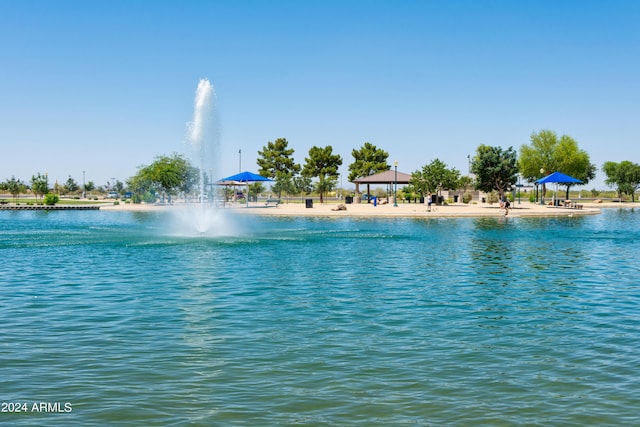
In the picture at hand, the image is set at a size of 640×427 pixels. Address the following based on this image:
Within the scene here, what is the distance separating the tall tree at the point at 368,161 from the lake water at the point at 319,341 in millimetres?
82358

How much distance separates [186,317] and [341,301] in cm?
393

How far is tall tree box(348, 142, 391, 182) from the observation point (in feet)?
344

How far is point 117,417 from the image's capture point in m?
7.12

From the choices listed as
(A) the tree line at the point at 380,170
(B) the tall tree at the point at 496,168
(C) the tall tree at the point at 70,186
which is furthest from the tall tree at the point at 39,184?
(B) the tall tree at the point at 496,168

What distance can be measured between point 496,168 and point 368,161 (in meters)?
40.7

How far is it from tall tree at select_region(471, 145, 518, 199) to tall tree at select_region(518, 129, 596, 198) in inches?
1377

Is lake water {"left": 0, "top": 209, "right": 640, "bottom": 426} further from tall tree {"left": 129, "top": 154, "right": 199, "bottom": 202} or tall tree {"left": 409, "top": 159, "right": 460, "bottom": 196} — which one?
tall tree {"left": 129, "top": 154, "right": 199, "bottom": 202}

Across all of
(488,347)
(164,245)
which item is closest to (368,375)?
(488,347)

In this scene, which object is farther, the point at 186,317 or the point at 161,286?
the point at 161,286

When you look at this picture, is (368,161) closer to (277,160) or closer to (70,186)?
(277,160)

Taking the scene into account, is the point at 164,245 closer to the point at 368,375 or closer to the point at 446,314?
the point at 446,314

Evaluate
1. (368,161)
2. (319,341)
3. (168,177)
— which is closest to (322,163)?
(368,161)

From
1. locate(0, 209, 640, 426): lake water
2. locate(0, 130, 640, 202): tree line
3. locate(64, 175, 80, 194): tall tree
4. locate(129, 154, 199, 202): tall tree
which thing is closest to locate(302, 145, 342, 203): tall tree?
locate(0, 130, 640, 202): tree line

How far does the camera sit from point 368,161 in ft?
349
